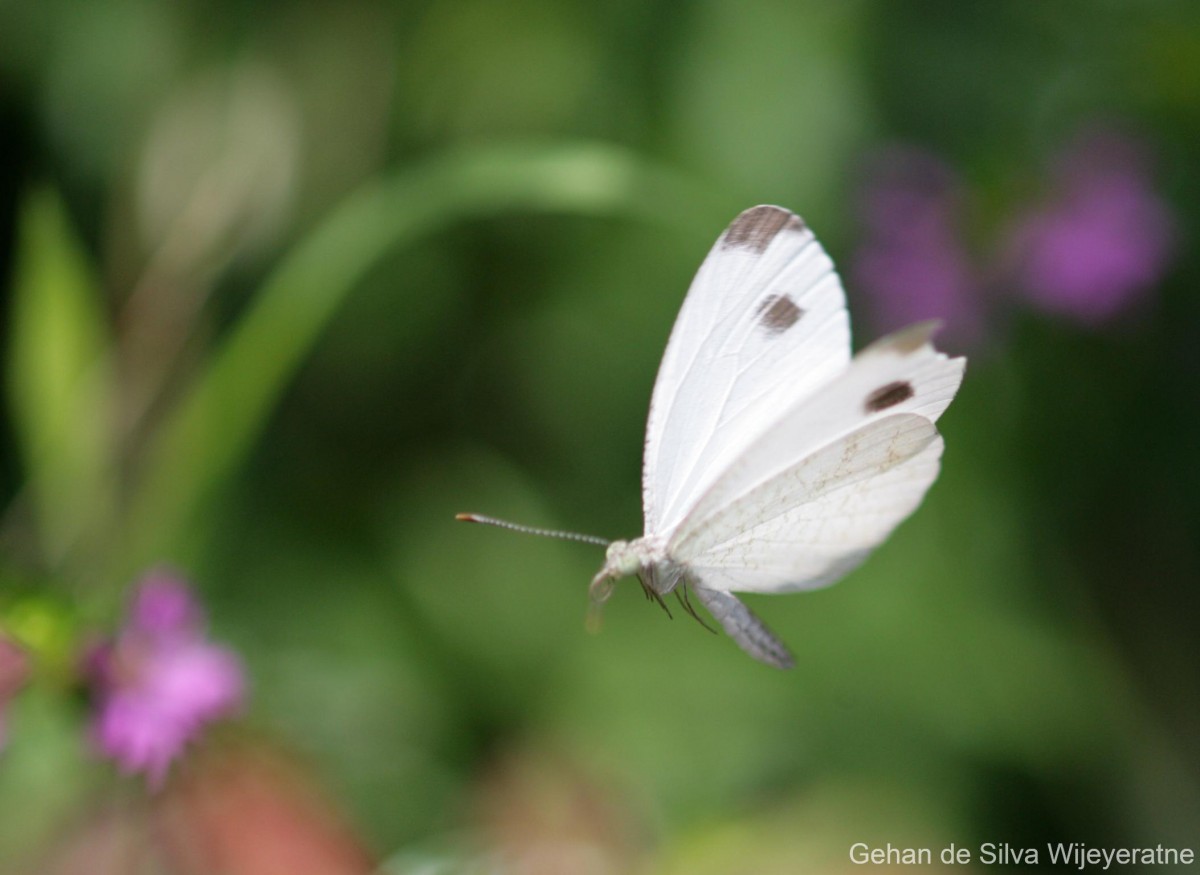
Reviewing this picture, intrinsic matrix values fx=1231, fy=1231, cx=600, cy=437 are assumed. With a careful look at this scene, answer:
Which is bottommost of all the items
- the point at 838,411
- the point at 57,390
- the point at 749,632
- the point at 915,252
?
the point at 749,632

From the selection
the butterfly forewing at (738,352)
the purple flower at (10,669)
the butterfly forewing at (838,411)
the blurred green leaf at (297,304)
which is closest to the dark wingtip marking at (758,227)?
the butterfly forewing at (738,352)

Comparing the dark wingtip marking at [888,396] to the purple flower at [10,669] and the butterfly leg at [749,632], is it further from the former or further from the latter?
the purple flower at [10,669]

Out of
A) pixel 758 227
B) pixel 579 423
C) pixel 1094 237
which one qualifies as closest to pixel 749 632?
pixel 758 227

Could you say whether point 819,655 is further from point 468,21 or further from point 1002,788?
point 468,21

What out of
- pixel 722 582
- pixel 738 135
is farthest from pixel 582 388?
pixel 722 582

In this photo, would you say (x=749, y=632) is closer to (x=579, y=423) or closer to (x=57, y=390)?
(x=57, y=390)

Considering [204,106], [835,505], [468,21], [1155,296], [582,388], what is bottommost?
[835,505]
